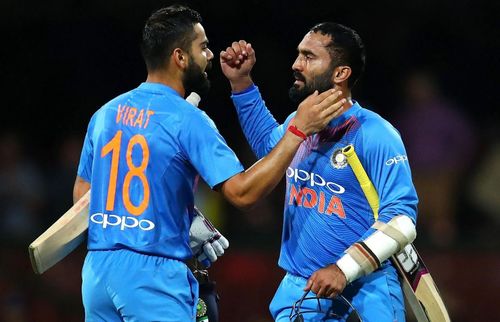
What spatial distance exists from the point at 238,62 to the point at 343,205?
1264 mm

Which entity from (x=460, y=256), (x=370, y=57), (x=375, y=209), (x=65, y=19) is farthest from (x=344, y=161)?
(x=65, y=19)

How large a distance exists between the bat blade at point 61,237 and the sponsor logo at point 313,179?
117 centimetres

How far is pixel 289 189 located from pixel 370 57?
6.05 metres

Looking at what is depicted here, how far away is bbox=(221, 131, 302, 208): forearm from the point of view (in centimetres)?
513

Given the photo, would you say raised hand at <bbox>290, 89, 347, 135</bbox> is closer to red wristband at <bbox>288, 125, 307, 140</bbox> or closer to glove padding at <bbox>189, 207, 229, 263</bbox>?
red wristband at <bbox>288, 125, 307, 140</bbox>

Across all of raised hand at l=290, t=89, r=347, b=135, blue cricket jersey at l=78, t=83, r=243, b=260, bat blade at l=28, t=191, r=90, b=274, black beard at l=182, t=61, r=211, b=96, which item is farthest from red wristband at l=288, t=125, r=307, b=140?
bat blade at l=28, t=191, r=90, b=274

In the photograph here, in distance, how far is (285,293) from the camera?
18.8ft

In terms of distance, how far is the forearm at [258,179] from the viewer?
513 cm

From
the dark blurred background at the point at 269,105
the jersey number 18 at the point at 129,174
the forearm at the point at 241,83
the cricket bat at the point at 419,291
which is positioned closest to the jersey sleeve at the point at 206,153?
the jersey number 18 at the point at 129,174

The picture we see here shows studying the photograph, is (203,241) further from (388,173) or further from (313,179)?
(388,173)

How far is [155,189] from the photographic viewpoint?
518 cm

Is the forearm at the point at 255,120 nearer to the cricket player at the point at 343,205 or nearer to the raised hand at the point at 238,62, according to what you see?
the raised hand at the point at 238,62

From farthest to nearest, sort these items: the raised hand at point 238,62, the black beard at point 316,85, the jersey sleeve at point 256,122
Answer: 1. the raised hand at point 238,62
2. the jersey sleeve at point 256,122
3. the black beard at point 316,85

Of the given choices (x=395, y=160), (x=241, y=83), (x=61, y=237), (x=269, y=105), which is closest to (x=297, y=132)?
(x=395, y=160)
